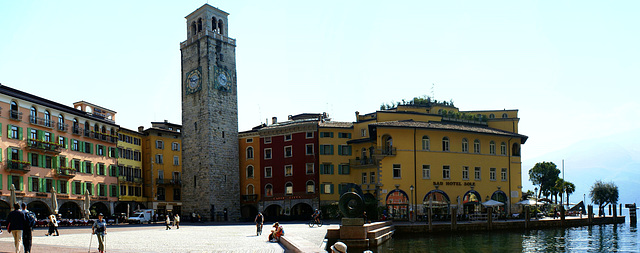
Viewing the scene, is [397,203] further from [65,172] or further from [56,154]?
[56,154]

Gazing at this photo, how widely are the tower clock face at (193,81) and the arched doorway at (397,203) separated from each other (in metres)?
27.4

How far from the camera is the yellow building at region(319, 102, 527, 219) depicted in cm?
5453

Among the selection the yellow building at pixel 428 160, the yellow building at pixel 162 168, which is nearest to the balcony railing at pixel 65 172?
the yellow building at pixel 162 168

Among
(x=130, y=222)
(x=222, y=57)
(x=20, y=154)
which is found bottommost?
(x=130, y=222)

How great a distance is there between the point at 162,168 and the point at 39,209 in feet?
69.4

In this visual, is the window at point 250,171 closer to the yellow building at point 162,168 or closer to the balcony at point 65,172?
the yellow building at point 162,168

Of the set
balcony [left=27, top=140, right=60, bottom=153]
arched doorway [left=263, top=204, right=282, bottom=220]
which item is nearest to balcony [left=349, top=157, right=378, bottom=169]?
arched doorway [left=263, top=204, right=282, bottom=220]

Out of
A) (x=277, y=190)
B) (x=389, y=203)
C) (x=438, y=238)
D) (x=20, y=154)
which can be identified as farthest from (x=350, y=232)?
(x=277, y=190)

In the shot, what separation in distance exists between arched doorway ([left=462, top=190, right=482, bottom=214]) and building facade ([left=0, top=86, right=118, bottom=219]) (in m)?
37.2

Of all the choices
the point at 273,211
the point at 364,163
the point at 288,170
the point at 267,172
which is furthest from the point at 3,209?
the point at 364,163

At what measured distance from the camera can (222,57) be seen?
69438 mm

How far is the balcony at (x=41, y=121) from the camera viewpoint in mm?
51094

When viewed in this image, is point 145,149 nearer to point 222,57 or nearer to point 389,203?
point 222,57

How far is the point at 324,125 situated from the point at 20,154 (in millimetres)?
31126
